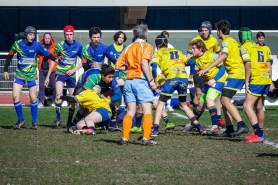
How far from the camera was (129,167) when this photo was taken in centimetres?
861

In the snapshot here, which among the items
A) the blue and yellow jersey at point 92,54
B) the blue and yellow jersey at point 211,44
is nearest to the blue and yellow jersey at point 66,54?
the blue and yellow jersey at point 92,54

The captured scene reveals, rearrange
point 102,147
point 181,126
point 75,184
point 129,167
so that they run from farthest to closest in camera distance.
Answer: point 181,126, point 102,147, point 129,167, point 75,184

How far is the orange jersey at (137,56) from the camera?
10594 mm

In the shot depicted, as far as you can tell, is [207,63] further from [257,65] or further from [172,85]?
[257,65]

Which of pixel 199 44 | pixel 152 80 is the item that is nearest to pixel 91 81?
pixel 199 44

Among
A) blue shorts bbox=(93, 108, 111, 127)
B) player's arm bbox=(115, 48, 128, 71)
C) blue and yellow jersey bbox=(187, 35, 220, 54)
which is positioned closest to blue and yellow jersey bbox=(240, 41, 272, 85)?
player's arm bbox=(115, 48, 128, 71)

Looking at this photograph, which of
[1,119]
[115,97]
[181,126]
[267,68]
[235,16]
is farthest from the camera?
[235,16]

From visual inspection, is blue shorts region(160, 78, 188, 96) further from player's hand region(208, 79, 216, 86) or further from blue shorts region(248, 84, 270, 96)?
blue shorts region(248, 84, 270, 96)

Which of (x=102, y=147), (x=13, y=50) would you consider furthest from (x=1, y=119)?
(x=102, y=147)

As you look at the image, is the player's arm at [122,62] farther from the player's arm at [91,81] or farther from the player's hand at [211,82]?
the player's hand at [211,82]

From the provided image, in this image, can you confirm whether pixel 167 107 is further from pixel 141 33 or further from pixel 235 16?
pixel 235 16

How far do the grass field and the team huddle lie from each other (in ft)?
1.25

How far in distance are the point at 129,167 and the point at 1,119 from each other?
799cm

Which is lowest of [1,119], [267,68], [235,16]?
[1,119]
